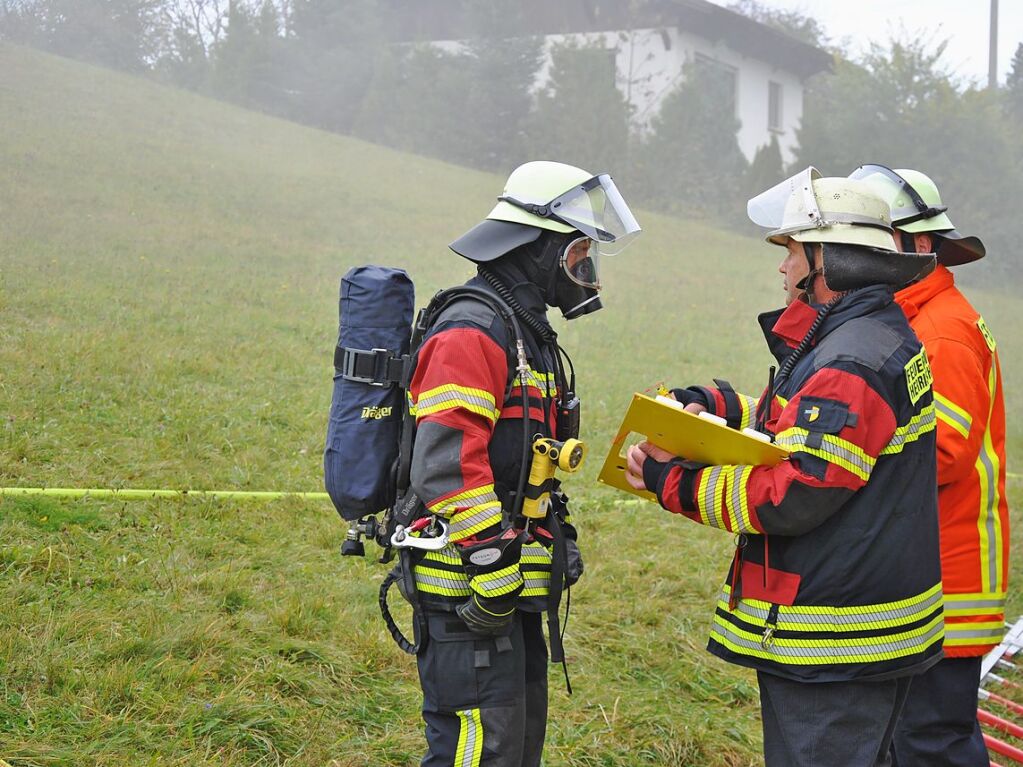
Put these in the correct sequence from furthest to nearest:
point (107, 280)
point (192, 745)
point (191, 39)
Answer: point (191, 39), point (107, 280), point (192, 745)

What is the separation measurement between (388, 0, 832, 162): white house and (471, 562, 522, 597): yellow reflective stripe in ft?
84.8

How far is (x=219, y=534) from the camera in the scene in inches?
Result: 212

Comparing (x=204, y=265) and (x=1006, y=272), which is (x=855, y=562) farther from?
(x=1006, y=272)

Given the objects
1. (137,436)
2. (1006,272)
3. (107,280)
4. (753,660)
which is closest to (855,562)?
(753,660)

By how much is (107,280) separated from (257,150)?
36.8 feet

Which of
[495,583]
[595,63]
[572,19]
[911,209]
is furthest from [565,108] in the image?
[495,583]

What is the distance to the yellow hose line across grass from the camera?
17.0 feet

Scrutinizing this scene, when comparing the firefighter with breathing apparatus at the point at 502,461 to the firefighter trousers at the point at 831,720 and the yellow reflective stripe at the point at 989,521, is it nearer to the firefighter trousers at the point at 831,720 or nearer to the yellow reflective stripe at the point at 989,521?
the firefighter trousers at the point at 831,720

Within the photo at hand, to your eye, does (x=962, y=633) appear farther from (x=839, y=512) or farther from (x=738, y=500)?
(x=738, y=500)

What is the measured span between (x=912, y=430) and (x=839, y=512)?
0.29 metres

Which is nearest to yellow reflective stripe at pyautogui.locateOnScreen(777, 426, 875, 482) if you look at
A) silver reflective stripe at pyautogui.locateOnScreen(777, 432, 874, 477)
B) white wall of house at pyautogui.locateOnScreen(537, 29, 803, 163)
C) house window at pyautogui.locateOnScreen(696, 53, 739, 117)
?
silver reflective stripe at pyautogui.locateOnScreen(777, 432, 874, 477)

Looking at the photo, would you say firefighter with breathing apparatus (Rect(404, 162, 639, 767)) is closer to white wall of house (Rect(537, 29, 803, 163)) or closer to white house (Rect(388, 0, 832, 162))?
white house (Rect(388, 0, 832, 162))

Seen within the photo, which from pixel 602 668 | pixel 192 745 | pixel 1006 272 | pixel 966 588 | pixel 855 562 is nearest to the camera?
pixel 855 562

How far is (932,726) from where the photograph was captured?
328 centimetres
